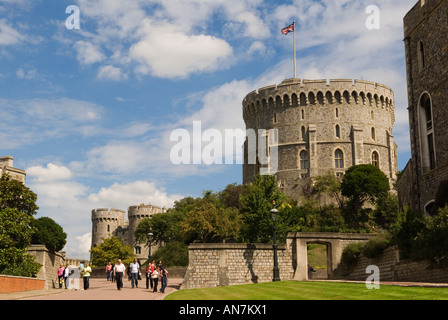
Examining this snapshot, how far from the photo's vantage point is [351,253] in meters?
30.3

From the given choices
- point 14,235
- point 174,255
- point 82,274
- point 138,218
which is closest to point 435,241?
point 82,274

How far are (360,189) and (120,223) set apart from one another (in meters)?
64.5

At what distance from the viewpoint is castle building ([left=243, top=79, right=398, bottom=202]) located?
7319 cm

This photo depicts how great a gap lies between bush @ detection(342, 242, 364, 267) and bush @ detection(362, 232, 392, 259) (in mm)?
2087

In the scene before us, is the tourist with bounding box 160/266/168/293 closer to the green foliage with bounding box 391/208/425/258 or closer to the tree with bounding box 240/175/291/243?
the green foliage with bounding box 391/208/425/258

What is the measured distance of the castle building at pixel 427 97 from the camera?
28.8 metres

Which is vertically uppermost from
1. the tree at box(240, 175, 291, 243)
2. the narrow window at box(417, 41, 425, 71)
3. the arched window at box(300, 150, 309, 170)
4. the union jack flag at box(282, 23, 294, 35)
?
the union jack flag at box(282, 23, 294, 35)

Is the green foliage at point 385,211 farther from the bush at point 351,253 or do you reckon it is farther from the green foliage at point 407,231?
the green foliage at point 407,231

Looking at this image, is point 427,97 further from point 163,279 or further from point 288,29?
point 288,29

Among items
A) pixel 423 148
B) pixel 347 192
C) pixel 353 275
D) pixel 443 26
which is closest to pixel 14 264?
pixel 353 275

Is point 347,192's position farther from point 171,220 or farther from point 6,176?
point 6,176

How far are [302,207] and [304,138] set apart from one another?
Result: 1519 centimetres

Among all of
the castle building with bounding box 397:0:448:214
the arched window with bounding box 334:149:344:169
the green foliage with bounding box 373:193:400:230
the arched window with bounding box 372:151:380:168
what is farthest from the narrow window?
the arched window with bounding box 372:151:380:168

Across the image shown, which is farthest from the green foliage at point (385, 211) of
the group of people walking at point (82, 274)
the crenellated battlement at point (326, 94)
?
the group of people walking at point (82, 274)
